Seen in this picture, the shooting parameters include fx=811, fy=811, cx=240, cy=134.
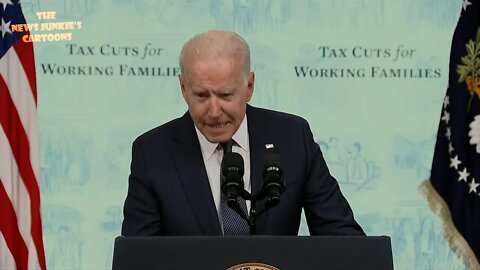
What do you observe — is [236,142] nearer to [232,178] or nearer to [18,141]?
[232,178]

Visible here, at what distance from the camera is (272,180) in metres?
1.70

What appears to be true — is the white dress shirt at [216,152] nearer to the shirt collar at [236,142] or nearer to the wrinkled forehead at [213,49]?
the shirt collar at [236,142]

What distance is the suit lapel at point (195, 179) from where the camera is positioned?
6.85ft

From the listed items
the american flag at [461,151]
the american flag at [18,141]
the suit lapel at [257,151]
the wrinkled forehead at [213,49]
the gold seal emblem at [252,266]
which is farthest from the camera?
the american flag at [461,151]

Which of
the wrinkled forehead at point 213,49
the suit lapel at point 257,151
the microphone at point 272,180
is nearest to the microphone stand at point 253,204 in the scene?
the microphone at point 272,180

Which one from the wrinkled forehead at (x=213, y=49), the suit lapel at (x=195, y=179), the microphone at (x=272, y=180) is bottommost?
the suit lapel at (x=195, y=179)

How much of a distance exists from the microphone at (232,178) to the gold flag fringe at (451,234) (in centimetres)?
233

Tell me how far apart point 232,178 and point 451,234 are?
8.03 feet

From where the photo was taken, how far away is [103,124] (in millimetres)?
3695

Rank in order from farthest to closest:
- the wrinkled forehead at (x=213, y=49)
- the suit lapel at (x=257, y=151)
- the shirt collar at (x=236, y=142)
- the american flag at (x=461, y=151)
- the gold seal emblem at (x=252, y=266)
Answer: the american flag at (x=461, y=151), the shirt collar at (x=236, y=142), the suit lapel at (x=257, y=151), the wrinkled forehead at (x=213, y=49), the gold seal emblem at (x=252, y=266)

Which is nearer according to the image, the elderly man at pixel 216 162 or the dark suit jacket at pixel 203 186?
the elderly man at pixel 216 162

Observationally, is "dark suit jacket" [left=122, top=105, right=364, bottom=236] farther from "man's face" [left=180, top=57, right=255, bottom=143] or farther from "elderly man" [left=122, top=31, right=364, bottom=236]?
"man's face" [left=180, top=57, right=255, bottom=143]

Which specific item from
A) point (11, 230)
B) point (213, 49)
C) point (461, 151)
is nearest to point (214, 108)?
point (213, 49)

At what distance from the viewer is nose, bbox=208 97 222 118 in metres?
1.97
